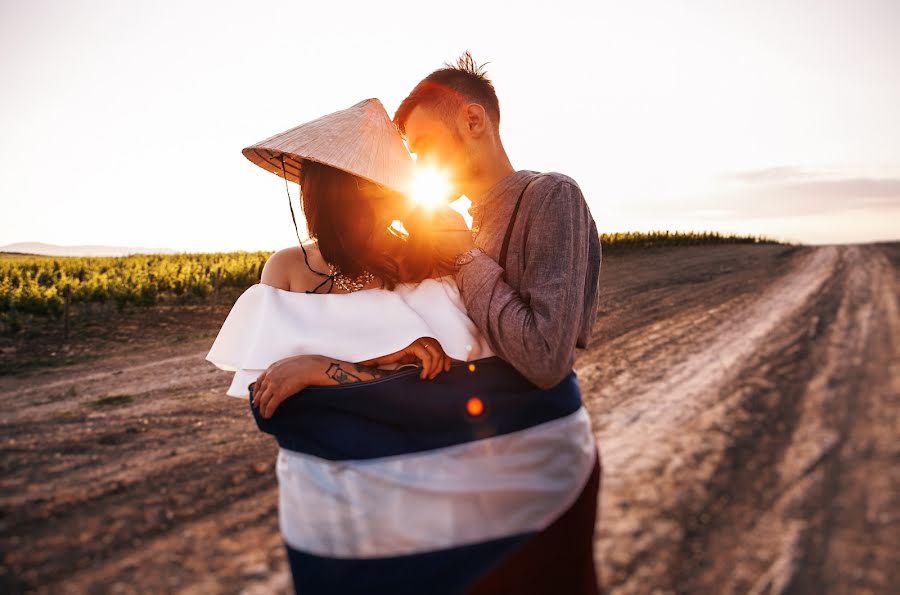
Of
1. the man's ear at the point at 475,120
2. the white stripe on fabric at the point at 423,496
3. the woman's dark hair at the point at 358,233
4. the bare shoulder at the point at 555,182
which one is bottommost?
the white stripe on fabric at the point at 423,496

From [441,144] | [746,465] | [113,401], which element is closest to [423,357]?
[441,144]

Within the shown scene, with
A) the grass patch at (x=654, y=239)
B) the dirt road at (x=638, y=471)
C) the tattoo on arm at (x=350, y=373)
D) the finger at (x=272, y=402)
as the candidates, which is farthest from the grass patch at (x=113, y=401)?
the grass patch at (x=654, y=239)

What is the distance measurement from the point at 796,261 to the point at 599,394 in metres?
14.2

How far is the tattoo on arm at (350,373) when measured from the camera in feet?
4.57

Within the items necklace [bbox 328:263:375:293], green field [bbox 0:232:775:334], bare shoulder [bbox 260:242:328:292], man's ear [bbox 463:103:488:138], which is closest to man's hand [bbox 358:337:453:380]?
necklace [bbox 328:263:375:293]

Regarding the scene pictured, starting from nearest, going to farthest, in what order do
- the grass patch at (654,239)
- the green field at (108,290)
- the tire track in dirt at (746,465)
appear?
the tire track in dirt at (746,465) → the green field at (108,290) → the grass patch at (654,239)

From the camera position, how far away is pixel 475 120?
181 centimetres

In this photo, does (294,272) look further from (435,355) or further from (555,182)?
(555,182)

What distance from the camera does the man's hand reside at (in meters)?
1.39

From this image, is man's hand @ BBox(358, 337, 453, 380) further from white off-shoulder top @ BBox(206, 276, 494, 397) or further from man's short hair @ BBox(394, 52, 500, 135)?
man's short hair @ BBox(394, 52, 500, 135)

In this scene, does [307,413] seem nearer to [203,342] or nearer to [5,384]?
[5,384]

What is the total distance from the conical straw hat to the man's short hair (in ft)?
0.60

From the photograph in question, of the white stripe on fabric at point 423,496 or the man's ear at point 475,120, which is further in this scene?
the man's ear at point 475,120

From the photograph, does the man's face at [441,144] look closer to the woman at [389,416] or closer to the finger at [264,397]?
the woman at [389,416]
